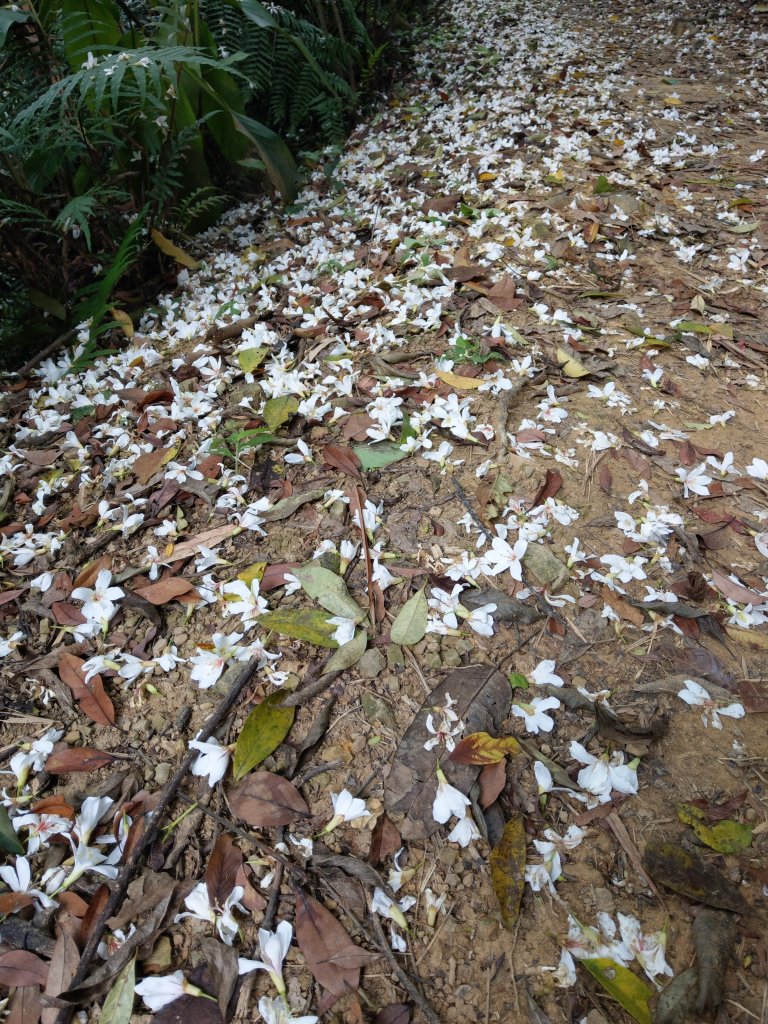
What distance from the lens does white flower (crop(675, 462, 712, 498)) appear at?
1.65 meters

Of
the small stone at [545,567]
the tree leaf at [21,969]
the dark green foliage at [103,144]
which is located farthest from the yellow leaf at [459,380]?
the tree leaf at [21,969]

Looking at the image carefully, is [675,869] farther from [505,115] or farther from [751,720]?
[505,115]

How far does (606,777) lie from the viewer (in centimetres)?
111

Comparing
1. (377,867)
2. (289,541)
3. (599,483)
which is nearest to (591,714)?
(377,867)

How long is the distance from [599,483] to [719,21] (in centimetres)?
656

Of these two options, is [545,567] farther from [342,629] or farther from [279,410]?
[279,410]

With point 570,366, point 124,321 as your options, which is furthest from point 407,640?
point 124,321

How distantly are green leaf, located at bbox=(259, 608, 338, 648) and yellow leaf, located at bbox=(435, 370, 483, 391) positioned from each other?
983 mm

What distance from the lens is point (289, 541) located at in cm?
164

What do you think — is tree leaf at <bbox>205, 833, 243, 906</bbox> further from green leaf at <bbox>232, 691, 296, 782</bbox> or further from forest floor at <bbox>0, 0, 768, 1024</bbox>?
green leaf at <bbox>232, 691, 296, 782</bbox>

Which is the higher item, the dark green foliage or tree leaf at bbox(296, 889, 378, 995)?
the dark green foliage

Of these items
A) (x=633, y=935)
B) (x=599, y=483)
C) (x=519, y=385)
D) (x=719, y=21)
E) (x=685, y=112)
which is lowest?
(x=633, y=935)

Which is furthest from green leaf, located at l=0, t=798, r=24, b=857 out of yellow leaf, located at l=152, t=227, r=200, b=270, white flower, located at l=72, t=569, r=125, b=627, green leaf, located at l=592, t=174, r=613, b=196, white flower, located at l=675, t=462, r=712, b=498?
green leaf, located at l=592, t=174, r=613, b=196

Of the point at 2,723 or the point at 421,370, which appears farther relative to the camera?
the point at 421,370
